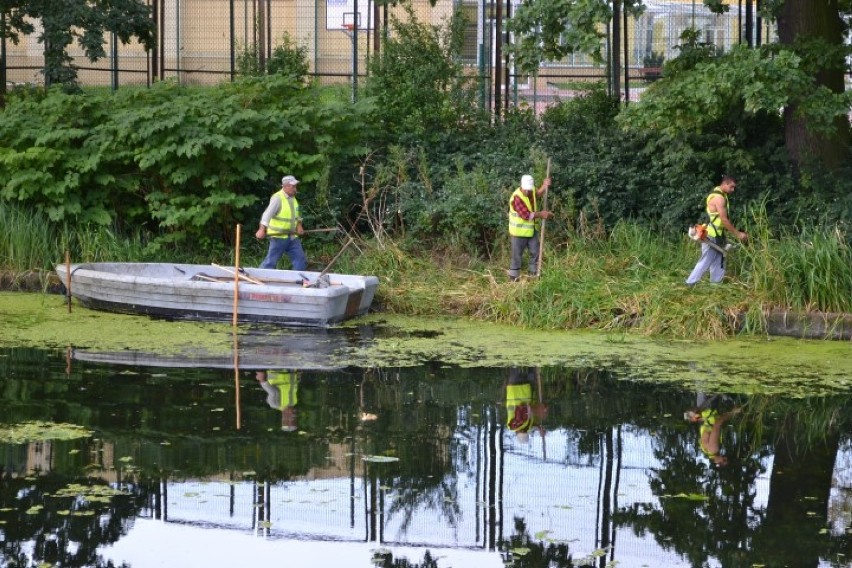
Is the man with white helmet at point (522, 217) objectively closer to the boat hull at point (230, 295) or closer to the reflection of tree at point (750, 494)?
the boat hull at point (230, 295)

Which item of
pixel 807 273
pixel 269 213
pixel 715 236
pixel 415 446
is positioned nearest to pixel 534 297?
pixel 715 236

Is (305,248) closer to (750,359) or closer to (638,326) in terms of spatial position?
(638,326)

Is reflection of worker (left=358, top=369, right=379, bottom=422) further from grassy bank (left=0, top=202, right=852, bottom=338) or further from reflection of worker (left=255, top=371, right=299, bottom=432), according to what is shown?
grassy bank (left=0, top=202, right=852, bottom=338)

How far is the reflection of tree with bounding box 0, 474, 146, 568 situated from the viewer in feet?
24.4

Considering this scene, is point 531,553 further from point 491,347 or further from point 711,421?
point 491,347

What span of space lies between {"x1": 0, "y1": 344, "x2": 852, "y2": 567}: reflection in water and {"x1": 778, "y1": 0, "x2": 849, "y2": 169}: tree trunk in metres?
6.17

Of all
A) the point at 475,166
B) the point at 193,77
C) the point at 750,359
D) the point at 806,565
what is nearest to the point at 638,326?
the point at 750,359

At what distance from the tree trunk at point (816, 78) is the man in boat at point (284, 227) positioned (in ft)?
21.0

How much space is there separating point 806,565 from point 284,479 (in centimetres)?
347

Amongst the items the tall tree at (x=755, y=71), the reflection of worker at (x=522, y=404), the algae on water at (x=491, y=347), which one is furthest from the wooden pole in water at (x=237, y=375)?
the tall tree at (x=755, y=71)

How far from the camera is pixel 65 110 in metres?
18.1

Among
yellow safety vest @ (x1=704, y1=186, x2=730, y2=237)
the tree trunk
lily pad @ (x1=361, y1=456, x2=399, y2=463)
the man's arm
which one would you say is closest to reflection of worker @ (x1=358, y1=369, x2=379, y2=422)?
lily pad @ (x1=361, y1=456, x2=399, y2=463)

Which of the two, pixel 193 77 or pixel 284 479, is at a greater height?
pixel 193 77

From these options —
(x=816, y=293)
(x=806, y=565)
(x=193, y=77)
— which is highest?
(x=193, y=77)
